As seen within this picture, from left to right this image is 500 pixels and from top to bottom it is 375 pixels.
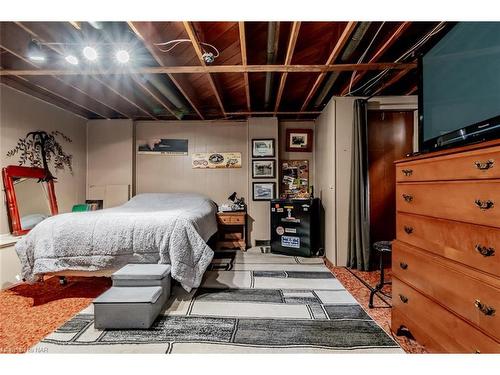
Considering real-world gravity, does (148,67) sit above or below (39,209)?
above

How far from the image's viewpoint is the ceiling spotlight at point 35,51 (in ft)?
7.20

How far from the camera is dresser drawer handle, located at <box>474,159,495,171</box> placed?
102cm

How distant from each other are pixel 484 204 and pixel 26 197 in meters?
4.40

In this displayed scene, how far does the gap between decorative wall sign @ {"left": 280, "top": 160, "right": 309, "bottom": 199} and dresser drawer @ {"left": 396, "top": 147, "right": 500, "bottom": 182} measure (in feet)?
9.75

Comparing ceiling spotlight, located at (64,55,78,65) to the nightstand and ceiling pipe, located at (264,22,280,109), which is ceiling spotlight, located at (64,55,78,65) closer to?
ceiling pipe, located at (264,22,280,109)

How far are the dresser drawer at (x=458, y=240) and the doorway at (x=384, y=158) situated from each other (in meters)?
1.89

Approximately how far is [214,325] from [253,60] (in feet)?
8.53

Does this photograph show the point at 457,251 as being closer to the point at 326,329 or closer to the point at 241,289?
the point at 326,329

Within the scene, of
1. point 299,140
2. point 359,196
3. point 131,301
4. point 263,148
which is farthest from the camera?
point 299,140

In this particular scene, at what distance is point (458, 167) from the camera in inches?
46.5

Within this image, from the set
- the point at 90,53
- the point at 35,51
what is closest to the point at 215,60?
the point at 90,53

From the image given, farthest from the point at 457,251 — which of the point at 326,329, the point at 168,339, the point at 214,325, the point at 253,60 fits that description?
the point at 253,60

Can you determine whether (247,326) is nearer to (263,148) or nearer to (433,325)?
(433,325)

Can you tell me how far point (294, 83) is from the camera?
340 centimetres
